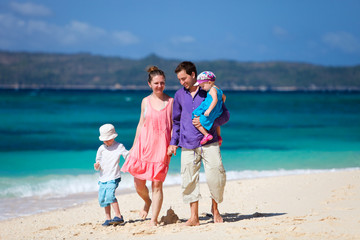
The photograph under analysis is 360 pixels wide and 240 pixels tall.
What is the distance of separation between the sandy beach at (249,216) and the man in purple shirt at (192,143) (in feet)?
1.36

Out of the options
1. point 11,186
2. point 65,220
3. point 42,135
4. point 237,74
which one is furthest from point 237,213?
point 237,74

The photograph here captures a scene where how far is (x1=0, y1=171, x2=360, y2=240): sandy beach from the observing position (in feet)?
14.4

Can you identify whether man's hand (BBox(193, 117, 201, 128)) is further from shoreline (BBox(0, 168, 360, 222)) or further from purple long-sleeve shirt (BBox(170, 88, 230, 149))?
shoreline (BBox(0, 168, 360, 222))

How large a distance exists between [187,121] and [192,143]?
0.23 meters

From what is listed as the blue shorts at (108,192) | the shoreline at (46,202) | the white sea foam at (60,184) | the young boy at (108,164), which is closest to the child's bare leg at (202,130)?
the young boy at (108,164)

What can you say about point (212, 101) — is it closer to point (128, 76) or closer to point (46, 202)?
point (46, 202)

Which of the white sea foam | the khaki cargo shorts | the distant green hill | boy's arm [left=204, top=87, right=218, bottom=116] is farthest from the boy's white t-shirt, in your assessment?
the distant green hill

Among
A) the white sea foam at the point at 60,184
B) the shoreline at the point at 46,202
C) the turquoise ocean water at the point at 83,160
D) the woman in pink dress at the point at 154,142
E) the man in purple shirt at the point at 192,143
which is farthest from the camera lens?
the white sea foam at the point at 60,184

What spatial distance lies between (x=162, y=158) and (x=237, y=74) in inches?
6264

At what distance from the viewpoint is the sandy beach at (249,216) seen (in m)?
4.40

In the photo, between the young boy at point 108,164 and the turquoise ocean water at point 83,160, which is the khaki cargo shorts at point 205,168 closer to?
the young boy at point 108,164

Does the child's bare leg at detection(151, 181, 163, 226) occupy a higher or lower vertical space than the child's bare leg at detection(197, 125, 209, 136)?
lower

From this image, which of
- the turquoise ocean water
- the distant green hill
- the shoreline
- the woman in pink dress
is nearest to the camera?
the woman in pink dress

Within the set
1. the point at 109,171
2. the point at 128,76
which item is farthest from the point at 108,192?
the point at 128,76
